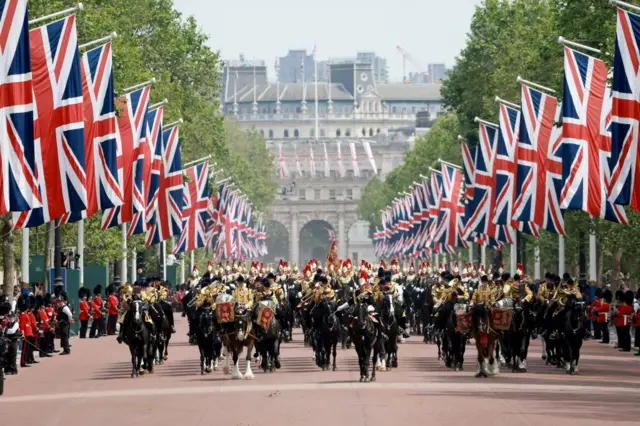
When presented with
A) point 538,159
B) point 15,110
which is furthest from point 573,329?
point 538,159

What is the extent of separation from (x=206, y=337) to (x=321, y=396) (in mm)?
7778

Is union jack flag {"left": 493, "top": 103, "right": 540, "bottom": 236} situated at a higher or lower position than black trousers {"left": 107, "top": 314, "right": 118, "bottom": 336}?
higher

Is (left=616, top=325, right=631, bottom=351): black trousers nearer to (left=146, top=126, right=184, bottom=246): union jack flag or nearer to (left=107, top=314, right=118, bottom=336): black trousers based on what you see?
(left=146, top=126, right=184, bottom=246): union jack flag

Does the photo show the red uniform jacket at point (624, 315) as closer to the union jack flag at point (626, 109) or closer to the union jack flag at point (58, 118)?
the union jack flag at point (626, 109)

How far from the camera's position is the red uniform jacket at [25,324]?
4434 cm

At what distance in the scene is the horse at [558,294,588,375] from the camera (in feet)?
129

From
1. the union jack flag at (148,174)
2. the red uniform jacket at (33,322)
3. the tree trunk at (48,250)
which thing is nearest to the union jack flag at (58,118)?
the red uniform jacket at (33,322)

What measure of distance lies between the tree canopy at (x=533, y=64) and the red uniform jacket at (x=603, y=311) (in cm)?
222

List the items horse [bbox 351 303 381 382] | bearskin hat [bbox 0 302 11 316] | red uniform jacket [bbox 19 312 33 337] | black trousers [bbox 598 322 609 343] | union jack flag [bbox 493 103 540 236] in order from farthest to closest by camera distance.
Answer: union jack flag [bbox 493 103 540 236] < black trousers [bbox 598 322 609 343] < red uniform jacket [bbox 19 312 33 337] < bearskin hat [bbox 0 302 11 316] < horse [bbox 351 303 381 382]

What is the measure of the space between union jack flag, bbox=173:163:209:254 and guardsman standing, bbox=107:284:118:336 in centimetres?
1169

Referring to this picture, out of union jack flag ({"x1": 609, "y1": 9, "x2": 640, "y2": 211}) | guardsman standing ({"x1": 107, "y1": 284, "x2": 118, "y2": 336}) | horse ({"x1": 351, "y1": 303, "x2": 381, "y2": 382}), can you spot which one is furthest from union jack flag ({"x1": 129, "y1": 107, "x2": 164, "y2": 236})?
union jack flag ({"x1": 609, "y1": 9, "x2": 640, "y2": 211})

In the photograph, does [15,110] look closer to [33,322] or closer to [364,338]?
[364,338]

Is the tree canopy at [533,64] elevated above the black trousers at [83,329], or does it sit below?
above

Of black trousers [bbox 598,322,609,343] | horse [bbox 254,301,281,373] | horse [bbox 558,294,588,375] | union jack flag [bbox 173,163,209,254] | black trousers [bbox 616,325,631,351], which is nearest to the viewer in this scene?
horse [bbox 558,294,588,375]
